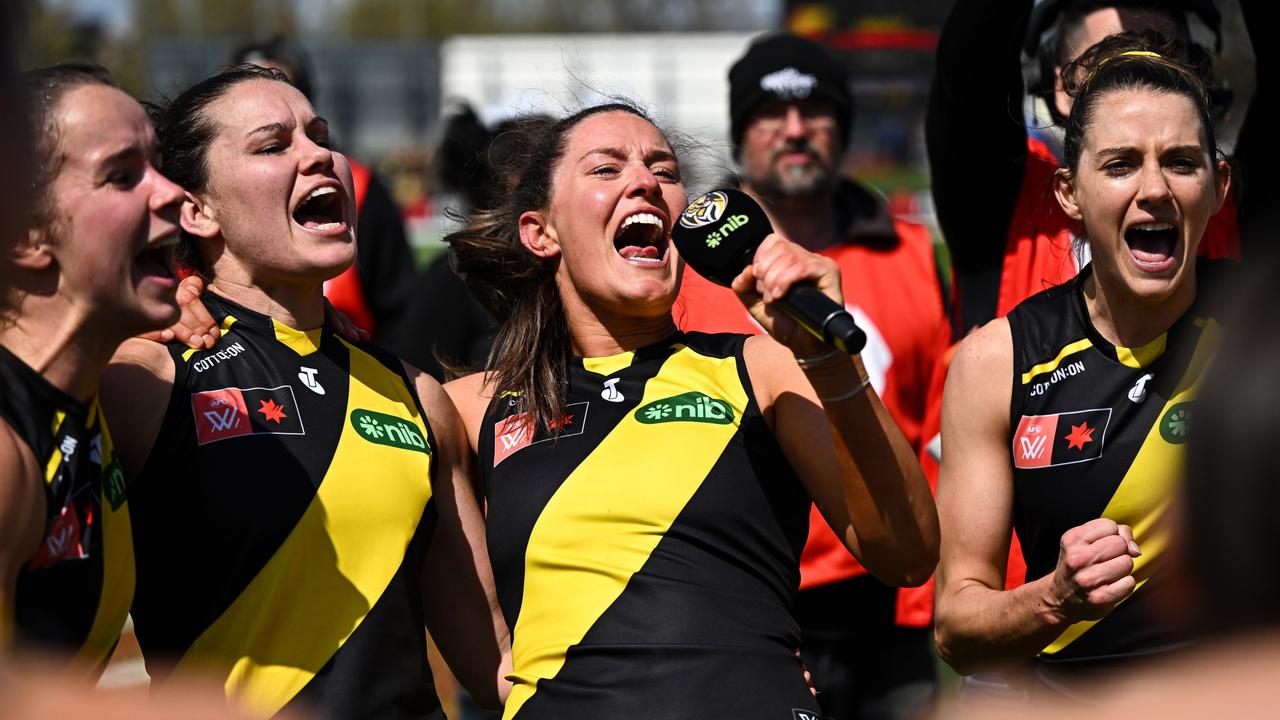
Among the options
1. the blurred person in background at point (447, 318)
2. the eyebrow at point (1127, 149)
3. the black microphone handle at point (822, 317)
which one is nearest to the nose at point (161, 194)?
the black microphone handle at point (822, 317)

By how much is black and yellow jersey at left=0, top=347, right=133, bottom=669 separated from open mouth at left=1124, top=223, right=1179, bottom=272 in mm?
2355

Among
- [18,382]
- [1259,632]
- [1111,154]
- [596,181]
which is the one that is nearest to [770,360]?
[596,181]

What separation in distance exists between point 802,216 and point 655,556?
2.75 metres

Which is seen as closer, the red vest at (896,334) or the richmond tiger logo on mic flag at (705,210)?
the richmond tiger logo on mic flag at (705,210)

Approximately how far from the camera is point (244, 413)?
3299mm

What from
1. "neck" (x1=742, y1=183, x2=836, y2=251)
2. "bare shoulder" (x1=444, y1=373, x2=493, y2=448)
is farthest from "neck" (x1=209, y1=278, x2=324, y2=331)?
"neck" (x1=742, y1=183, x2=836, y2=251)

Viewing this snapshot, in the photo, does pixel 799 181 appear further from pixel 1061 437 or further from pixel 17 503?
pixel 17 503

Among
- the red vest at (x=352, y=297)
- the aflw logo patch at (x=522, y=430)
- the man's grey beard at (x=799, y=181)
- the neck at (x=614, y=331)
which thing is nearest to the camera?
the aflw logo patch at (x=522, y=430)

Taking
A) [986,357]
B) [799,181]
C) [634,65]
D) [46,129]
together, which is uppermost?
[46,129]

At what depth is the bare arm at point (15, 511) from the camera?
2533 millimetres

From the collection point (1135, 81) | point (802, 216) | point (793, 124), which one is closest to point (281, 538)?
point (1135, 81)

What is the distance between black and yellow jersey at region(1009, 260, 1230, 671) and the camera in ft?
11.1

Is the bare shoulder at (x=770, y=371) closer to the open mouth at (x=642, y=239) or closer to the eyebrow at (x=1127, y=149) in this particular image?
the open mouth at (x=642, y=239)

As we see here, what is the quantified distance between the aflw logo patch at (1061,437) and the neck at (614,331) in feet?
3.00
